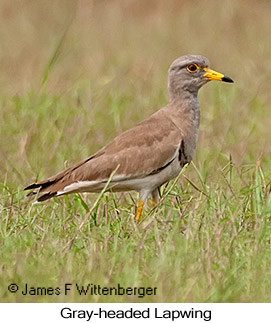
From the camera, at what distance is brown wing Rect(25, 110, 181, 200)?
5.91 m

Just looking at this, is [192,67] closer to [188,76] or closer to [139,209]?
[188,76]

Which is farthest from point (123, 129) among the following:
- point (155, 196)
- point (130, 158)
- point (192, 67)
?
point (130, 158)

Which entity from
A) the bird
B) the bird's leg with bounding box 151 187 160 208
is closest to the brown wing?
the bird

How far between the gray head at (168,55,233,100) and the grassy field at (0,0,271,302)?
24.0 inches

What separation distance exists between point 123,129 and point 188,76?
2173 millimetres

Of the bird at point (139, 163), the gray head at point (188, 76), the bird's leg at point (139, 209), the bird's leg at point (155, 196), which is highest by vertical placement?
the gray head at point (188, 76)

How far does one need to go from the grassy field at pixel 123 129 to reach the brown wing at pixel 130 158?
0.17m

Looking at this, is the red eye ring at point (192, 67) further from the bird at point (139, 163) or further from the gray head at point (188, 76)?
the bird at point (139, 163)

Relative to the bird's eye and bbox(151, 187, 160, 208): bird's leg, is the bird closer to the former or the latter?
bbox(151, 187, 160, 208): bird's leg

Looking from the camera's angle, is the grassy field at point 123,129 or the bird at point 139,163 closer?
the grassy field at point 123,129

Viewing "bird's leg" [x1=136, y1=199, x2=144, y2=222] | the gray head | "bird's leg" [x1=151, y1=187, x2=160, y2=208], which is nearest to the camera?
"bird's leg" [x1=136, y1=199, x2=144, y2=222]

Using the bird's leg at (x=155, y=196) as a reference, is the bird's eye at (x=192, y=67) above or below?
above

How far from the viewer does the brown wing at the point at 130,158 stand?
591 cm

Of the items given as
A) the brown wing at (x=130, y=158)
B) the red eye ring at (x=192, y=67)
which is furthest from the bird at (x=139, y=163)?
the red eye ring at (x=192, y=67)
